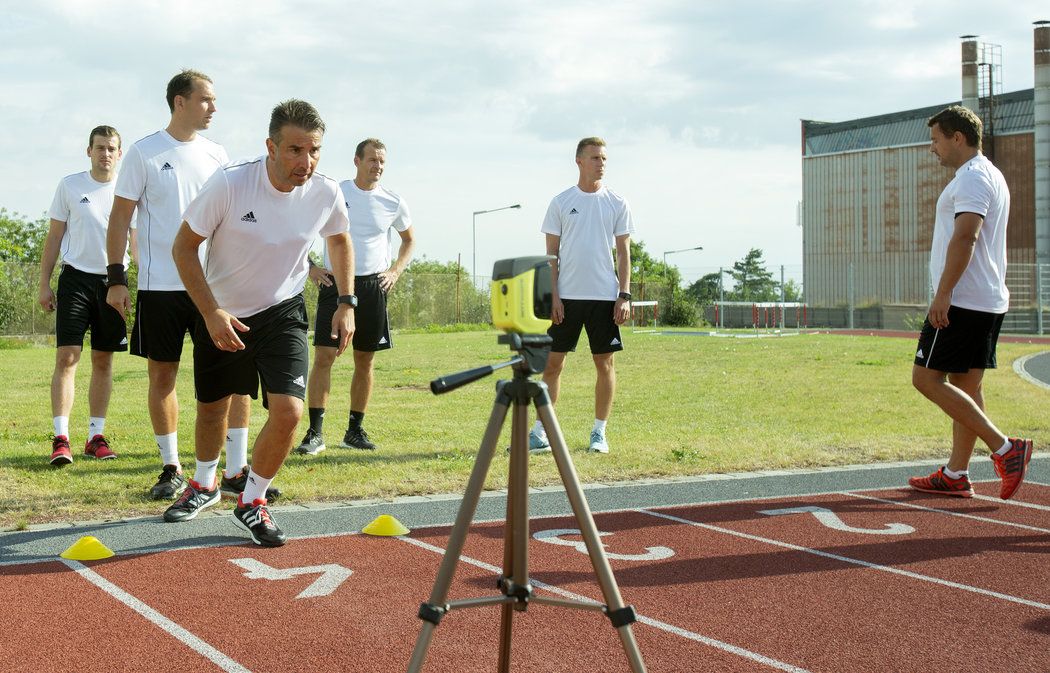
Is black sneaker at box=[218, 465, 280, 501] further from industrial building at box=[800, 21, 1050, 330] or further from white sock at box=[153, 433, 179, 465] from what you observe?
industrial building at box=[800, 21, 1050, 330]

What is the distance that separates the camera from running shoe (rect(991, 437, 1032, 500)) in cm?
668

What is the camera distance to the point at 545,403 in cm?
316

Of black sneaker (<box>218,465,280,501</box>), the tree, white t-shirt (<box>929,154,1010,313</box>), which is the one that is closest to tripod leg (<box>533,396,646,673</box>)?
black sneaker (<box>218,465,280,501</box>)

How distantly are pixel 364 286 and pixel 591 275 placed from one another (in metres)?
1.73

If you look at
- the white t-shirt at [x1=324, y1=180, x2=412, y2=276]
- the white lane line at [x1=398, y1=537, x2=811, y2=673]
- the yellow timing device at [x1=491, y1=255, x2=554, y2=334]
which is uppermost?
the white t-shirt at [x1=324, y1=180, x2=412, y2=276]

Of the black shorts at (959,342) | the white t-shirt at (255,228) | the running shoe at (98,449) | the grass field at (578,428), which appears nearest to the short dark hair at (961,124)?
the black shorts at (959,342)

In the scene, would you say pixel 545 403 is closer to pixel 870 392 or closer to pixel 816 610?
pixel 816 610

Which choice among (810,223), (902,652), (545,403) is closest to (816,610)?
(902,652)

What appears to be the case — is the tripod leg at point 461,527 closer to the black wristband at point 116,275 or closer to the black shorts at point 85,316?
the black wristband at point 116,275

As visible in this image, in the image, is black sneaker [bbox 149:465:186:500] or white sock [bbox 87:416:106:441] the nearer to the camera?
black sneaker [bbox 149:465:186:500]

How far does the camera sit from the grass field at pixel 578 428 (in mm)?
7203

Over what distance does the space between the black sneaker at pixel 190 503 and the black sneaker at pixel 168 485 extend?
30 cm

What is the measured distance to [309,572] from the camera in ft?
16.9

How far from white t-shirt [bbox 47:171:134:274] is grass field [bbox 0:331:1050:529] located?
1401 millimetres
